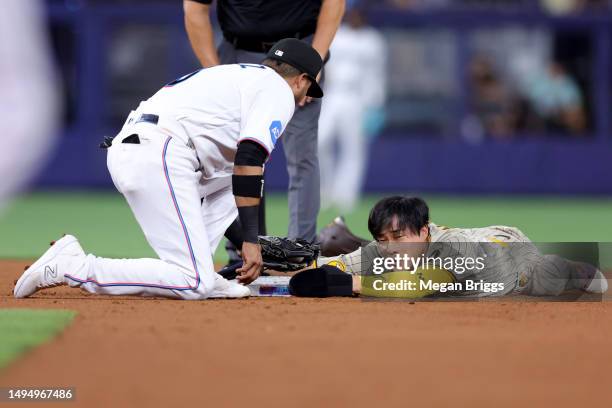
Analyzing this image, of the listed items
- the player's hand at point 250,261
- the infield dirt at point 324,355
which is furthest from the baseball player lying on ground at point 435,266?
the player's hand at point 250,261

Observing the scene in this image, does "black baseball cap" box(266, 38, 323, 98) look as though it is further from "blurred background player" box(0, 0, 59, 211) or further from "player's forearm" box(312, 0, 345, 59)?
"blurred background player" box(0, 0, 59, 211)

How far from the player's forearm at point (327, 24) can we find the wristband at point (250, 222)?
1840mm

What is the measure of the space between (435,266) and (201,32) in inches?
101

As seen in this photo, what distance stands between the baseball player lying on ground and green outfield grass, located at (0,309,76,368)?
4.81ft

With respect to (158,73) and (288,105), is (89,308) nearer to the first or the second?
(288,105)

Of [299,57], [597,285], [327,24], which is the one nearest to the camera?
[299,57]

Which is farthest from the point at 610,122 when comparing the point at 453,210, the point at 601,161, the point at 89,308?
the point at 89,308

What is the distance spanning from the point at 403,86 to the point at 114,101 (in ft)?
15.2

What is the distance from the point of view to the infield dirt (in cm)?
330

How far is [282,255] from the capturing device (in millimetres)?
6172

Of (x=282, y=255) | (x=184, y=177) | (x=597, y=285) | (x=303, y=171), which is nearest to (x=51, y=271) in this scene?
(x=184, y=177)

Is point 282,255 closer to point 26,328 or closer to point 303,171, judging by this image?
point 303,171

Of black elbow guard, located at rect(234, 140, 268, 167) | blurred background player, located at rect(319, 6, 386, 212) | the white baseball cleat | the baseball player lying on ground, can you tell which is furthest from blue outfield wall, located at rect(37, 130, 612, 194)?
black elbow guard, located at rect(234, 140, 268, 167)

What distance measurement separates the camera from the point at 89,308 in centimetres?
514
